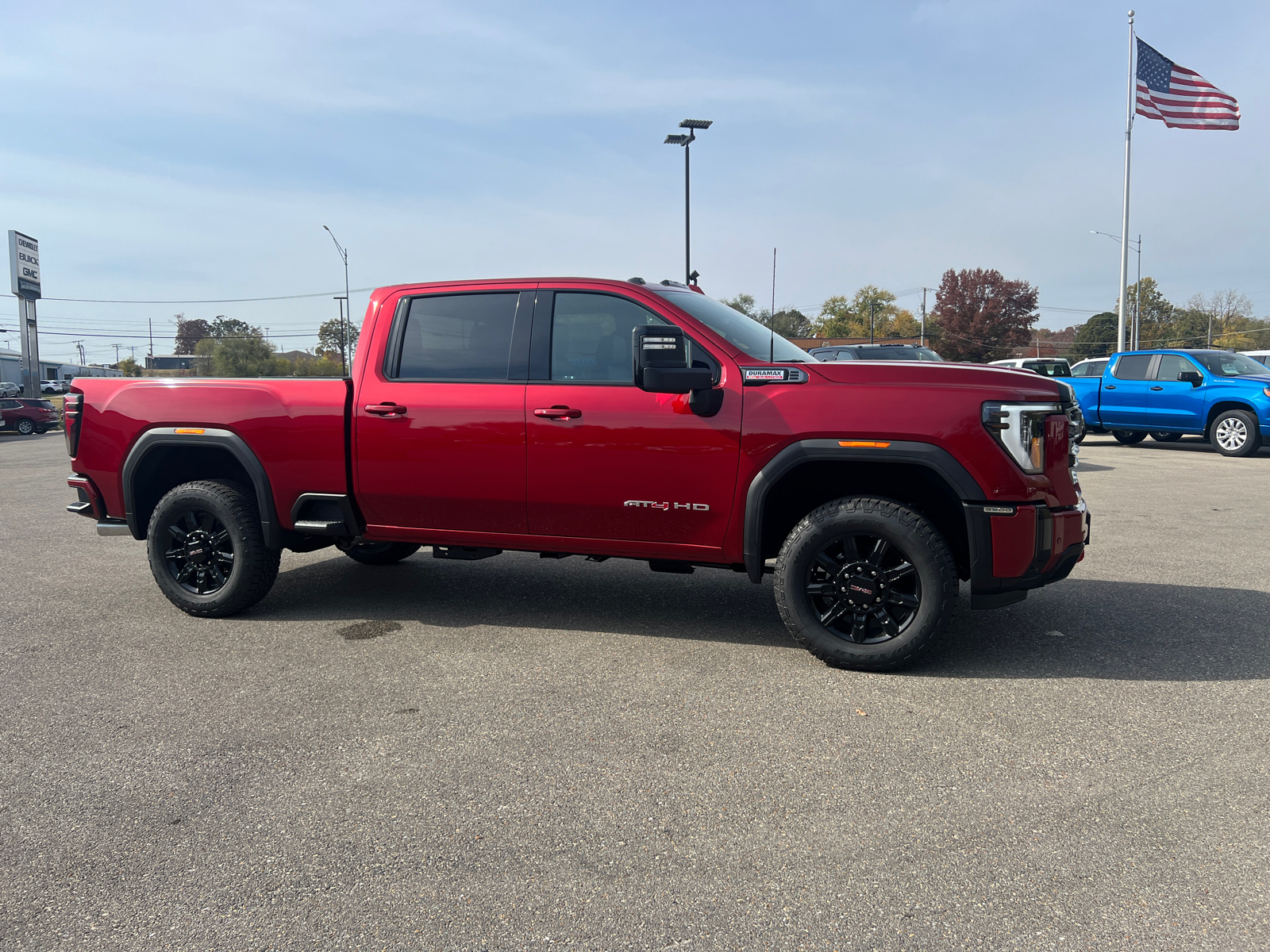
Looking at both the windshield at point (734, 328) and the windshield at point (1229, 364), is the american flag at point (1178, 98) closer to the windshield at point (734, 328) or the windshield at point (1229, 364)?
the windshield at point (1229, 364)

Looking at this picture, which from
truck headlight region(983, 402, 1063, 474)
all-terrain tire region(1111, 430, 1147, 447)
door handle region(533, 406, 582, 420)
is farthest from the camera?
all-terrain tire region(1111, 430, 1147, 447)

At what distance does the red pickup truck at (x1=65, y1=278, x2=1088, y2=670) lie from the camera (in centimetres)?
424

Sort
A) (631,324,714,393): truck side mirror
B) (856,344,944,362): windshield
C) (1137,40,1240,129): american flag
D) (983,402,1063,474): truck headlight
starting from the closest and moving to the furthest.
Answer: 1. (983,402,1063,474): truck headlight
2. (631,324,714,393): truck side mirror
3. (856,344,944,362): windshield
4. (1137,40,1240,129): american flag

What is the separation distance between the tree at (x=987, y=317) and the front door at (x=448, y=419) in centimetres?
9677

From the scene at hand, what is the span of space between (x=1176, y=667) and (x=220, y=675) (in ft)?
15.5

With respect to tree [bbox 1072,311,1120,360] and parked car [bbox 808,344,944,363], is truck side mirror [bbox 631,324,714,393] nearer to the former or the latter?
parked car [bbox 808,344,944,363]

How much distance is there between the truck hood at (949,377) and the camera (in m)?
4.20

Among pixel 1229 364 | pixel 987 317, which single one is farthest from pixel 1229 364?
pixel 987 317

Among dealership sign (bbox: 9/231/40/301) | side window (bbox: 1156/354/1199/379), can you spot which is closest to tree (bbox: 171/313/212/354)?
→ dealership sign (bbox: 9/231/40/301)

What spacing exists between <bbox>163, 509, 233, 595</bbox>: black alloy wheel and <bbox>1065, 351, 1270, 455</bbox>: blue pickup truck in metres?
14.0

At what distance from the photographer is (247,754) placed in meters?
3.52

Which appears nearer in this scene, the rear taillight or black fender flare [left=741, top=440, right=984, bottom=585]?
black fender flare [left=741, top=440, right=984, bottom=585]

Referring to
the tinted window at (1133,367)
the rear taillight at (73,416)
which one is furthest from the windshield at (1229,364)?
the rear taillight at (73,416)

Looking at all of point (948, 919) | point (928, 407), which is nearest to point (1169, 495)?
point (928, 407)
